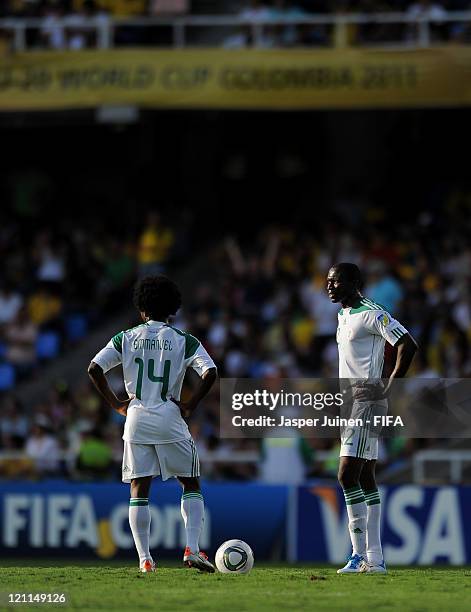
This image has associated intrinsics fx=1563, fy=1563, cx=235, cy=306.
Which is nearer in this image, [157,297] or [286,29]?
[157,297]

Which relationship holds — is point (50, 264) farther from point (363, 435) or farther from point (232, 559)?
point (363, 435)

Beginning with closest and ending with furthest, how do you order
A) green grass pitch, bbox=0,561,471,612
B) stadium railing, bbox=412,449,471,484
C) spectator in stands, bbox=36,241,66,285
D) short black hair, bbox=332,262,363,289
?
green grass pitch, bbox=0,561,471,612 → short black hair, bbox=332,262,363,289 → stadium railing, bbox=412,449,471,484 → spectator in stands, bbox=36,241,66,285

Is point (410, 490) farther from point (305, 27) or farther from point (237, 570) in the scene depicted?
point (305, 27)

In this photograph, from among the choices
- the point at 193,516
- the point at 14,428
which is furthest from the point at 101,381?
the point at 14,428

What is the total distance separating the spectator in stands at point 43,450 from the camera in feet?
56.9

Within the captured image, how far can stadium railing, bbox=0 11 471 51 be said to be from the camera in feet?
66.2

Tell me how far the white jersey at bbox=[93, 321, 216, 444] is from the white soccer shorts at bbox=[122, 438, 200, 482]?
0.17 feet

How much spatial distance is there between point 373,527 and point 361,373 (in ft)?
3.40

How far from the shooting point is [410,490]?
1588 centimetres

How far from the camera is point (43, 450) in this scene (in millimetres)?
17609

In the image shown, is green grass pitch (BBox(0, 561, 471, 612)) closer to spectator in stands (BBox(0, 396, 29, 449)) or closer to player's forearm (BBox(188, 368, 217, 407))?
player's forearm (BBox(188, 368, 217, 407))

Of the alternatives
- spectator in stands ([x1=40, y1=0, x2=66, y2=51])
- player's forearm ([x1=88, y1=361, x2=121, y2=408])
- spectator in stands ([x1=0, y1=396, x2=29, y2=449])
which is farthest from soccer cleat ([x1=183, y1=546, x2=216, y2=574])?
spectator in stands ([x1=40, y1=0, x2=66, y2=51])

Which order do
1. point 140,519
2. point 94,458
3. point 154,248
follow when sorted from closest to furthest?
1. point 140,519
2. point 94,458
3. point 154,248

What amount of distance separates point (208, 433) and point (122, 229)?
6.27 m
